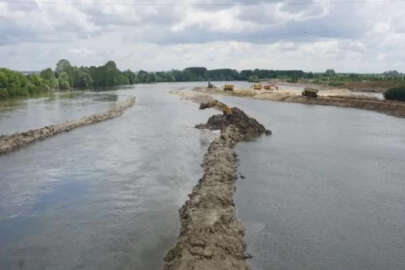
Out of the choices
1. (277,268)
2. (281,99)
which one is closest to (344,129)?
(277,268)

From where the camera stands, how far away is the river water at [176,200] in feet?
41.4

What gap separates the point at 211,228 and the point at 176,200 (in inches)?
182

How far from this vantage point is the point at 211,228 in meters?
13.2

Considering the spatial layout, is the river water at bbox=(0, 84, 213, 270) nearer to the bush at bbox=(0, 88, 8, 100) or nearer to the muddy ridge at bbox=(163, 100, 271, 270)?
the muddy ridge at bbox=(163, 100, 271, 270)

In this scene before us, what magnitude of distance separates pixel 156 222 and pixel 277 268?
5.19 m

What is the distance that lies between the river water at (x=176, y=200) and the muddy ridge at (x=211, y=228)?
21.7 inches

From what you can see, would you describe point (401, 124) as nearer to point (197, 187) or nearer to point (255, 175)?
point (255, 175)

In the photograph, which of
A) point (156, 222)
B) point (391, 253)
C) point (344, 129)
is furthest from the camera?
point (344, 129)

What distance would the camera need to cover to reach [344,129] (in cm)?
4094

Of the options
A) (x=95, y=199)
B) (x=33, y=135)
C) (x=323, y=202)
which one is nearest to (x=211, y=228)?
(x=323, y=202)

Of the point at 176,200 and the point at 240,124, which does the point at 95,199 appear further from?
the point at 240,124

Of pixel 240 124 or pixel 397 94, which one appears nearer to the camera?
pixel 240 124

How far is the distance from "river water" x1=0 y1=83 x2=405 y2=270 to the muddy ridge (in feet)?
1.81

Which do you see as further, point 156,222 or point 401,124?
point 401,124
